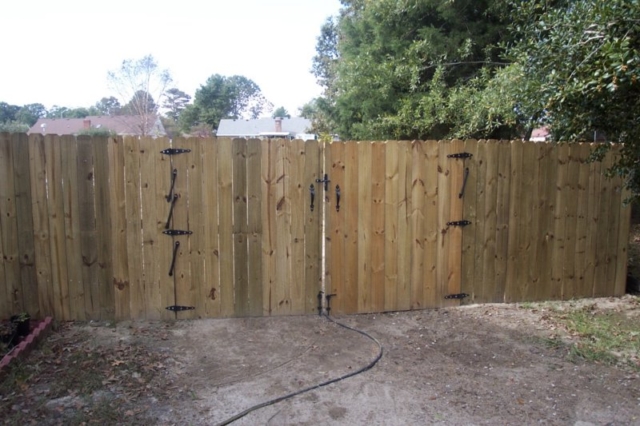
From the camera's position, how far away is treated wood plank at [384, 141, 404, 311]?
14.9ft

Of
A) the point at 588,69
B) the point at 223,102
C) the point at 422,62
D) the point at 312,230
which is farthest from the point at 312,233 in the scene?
the point at 223,102

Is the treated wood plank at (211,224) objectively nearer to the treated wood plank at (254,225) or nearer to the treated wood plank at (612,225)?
the treated wood plank at (254,225)

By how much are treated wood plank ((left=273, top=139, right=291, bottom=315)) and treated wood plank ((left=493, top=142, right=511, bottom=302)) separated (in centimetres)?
217

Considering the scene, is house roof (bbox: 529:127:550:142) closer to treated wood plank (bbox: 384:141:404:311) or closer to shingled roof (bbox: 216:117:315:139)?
treated wood plank (bbox: 384:141:404:311)

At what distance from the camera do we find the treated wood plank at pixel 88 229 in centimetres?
411

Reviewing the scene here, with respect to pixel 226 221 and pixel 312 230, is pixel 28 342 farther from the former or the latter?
pixel 312 230

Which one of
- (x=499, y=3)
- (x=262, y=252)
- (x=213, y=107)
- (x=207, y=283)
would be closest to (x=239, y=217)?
(x=262, y=252)

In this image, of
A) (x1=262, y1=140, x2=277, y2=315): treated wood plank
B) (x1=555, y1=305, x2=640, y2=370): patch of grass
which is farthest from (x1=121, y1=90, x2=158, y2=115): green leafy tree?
(x1=555, y1=305, x2=640, y2=370): patch of grass

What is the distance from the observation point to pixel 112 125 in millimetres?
39531

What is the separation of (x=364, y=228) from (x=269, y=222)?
3.01 ft

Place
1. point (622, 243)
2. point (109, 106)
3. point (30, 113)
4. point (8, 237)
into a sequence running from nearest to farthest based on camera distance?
point (8, 237) → point (622, 243) → point (109, 106) → point (30, 113)

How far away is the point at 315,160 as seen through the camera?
4.39 metres

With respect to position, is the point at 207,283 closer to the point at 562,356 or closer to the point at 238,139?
the point at 238,139

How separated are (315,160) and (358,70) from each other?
3.86 meters
